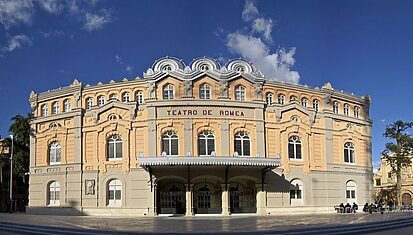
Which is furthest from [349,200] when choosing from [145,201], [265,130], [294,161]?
[145,201]

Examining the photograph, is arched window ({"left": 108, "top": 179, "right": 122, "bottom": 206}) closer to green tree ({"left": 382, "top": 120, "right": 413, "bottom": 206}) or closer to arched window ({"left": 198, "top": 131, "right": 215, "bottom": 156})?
arched window ({"left": 198, "top": 131, "right": 215, "bottom": 156})

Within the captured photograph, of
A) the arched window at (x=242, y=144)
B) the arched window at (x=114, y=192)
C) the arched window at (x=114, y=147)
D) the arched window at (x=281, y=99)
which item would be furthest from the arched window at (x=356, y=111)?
the arched window at (x=114, y=192)

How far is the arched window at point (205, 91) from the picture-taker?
44.1 meters

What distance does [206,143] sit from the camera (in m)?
43.2

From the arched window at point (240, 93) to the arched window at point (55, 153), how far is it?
18.1 metres

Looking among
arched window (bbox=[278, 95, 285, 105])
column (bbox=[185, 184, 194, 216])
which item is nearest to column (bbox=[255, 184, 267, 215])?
column (bbox=[185, 184, 194, 216])

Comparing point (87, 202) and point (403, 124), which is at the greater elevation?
point (403, 124)

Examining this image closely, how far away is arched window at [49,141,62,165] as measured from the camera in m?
46.9

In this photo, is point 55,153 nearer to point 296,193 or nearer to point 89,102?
point 89,102

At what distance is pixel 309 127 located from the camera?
46750mm

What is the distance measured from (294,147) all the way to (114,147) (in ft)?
56.4

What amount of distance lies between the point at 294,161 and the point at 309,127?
384 centimetres

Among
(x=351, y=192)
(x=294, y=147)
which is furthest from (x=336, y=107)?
(x=351, y=192)

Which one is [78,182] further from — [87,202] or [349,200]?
[349,200]
